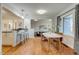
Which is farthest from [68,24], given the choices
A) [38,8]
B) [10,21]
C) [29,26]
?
[10,21]

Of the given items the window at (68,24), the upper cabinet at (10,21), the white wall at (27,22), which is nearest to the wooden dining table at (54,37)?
the window at (68,24)

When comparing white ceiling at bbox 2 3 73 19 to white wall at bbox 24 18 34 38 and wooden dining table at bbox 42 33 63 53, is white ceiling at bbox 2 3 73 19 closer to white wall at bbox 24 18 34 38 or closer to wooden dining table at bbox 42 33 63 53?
white wall at bbox 24 18 34 38

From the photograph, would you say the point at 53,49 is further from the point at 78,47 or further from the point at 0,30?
the point at 0,30

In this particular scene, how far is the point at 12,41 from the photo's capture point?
177 inches

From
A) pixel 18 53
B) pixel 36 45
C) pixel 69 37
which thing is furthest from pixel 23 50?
pixel 69 37

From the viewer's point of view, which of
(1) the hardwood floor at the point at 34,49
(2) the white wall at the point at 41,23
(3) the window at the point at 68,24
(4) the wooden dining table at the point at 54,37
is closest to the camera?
(1) the hardwood floor at the point at 34,49

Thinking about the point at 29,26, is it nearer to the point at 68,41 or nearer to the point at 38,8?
the point at 38,8

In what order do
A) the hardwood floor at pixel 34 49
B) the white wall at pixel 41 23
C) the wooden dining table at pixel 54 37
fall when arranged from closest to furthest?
the hardwood floor at pixel 34 49 < the white wall at pixel 41 23 < the wooden dining table at pixel 54 37

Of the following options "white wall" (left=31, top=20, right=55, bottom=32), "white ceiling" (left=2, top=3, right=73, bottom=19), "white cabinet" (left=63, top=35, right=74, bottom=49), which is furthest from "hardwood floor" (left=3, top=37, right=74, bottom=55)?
"white ceiling" (left=2, top=3, right=73, bottom=19)

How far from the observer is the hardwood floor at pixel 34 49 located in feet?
12.4

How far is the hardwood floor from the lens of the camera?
377cm

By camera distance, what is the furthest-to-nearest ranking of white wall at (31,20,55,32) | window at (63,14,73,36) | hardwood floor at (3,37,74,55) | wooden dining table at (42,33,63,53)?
wooden dining table at (42,33,63,53)
white wall at (31,20,55,32)
window at (63,14,73,36)
hardwood floor at (3,37,74,55)

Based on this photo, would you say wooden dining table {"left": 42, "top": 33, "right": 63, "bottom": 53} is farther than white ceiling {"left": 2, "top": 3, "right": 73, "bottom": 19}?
Yes

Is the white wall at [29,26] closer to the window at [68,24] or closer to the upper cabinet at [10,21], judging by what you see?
the upper cabinet at [10,21]
